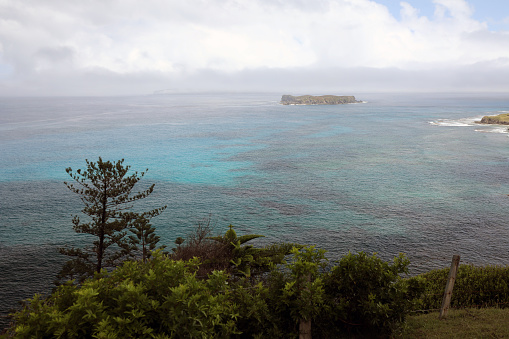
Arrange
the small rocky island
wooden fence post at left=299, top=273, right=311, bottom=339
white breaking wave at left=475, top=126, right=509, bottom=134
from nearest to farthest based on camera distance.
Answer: wooden fence post at left=299, top=273, right=311, bottom=339 → white breaking wave at left=475, top=126, right=509, bottom=134 → the small rocky island

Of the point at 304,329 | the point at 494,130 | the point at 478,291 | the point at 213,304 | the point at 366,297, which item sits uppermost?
the point at 494,130

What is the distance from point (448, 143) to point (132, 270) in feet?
257

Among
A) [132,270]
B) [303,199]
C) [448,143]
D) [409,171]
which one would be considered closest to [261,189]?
[303,199]

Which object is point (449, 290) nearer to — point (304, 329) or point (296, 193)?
point (304, 329)

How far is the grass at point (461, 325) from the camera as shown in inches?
413

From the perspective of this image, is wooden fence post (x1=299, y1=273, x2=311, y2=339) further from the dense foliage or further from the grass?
the grass

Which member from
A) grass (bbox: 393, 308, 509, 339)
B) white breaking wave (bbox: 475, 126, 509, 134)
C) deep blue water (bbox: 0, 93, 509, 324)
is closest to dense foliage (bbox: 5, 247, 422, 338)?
grass (bbox: 393, 308, 509, 339)

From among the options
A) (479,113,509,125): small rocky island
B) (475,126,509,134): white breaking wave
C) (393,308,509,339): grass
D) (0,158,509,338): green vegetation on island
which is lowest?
(393,308,509,339): grass

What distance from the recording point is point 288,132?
95750mm

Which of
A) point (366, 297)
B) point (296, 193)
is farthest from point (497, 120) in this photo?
point (366, 297)

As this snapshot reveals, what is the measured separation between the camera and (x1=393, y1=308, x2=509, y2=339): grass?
413 inches

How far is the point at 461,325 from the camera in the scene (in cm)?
1138

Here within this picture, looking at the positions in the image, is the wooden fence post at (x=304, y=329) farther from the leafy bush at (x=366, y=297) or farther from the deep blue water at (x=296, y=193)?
the deep blue water at (x=296, y=193)

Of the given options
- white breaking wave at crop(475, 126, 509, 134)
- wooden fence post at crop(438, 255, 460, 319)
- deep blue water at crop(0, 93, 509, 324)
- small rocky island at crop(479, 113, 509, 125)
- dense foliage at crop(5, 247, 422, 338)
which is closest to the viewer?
dense foliage at crop(5, 247, 422, 338)
